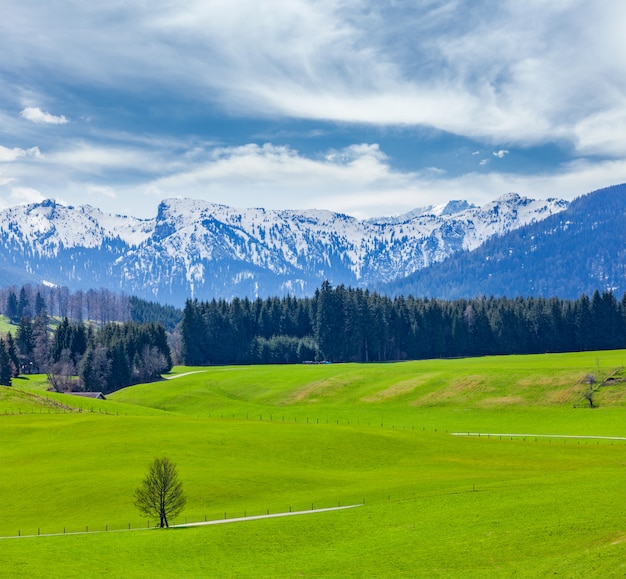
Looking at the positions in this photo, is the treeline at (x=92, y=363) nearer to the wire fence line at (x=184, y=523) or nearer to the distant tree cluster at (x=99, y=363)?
the distant tree cluster at (x=99, y=363)

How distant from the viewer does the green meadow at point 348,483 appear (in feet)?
145

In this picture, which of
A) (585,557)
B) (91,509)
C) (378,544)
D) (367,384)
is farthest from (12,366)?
(585,557)

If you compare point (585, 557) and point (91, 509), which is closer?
point (585, 557)

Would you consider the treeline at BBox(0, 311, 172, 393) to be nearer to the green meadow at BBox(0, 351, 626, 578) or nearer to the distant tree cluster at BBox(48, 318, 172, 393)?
the distant tree cluster at BBox(48, 318, 172, 393)

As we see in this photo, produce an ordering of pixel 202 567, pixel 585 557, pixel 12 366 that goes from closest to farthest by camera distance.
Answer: pixel 585 557 < pixel 202 567 < pixel 12 366

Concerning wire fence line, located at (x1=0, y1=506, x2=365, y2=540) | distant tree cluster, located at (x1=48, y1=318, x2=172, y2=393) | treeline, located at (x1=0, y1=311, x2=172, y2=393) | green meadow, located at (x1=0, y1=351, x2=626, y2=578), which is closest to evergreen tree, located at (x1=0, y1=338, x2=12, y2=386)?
treeline, located at (x1=0, y1=311, x2=172, y2=393)

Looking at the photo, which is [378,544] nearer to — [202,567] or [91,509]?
[202,567]

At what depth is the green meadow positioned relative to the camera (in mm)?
44156

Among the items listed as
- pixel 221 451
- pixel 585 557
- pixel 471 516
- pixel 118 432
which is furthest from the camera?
pixel 118 432

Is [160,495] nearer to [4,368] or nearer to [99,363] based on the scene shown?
[99,363]

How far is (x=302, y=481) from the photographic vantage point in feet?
240

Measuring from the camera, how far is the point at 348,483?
72.8m

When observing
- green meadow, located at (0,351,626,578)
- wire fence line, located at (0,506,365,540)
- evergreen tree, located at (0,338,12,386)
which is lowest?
wire fence line, located at (0,506,365,540)

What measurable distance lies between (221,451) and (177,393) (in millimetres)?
75376
